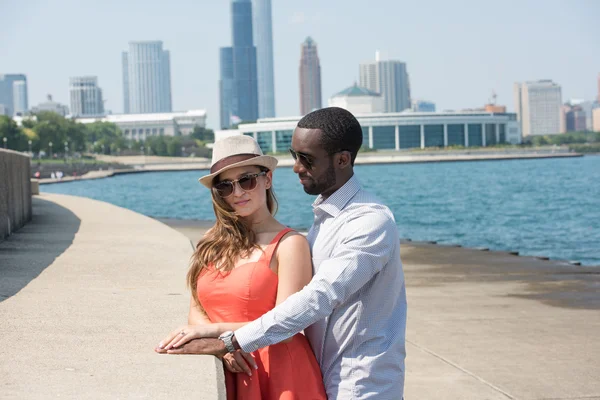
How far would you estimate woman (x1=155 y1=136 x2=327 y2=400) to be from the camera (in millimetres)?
3289

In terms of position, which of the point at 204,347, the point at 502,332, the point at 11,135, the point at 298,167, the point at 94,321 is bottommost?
the point at 502,332

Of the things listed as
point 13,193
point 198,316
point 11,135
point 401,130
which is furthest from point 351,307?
point 401,130

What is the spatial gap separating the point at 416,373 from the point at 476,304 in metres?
4.41

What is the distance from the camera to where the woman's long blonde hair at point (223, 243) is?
342 cm

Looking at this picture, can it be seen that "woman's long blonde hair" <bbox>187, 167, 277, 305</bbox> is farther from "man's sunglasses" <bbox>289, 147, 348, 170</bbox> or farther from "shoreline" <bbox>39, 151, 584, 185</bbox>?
"shoreline" <bbox>39, 151, 584, 185</bbox>

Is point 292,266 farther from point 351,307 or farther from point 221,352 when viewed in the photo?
point 221,352

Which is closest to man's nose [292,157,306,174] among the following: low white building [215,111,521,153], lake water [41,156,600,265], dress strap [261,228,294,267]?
dress strap [261,228,294,267]

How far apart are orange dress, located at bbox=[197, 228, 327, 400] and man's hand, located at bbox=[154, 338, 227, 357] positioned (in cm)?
15

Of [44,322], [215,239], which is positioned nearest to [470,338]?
[44,322]

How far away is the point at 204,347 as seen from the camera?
3.26 metres

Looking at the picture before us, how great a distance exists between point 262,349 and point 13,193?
14.3m

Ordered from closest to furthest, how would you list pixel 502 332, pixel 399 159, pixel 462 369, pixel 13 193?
pixel 462 369, pixel 502 332, pixel 13 193, pixel 399 159

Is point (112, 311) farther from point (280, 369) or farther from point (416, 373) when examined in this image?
point (280, 369)

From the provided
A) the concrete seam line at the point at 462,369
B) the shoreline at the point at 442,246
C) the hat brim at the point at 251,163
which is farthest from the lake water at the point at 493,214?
the hat brim at the point at 251,163
